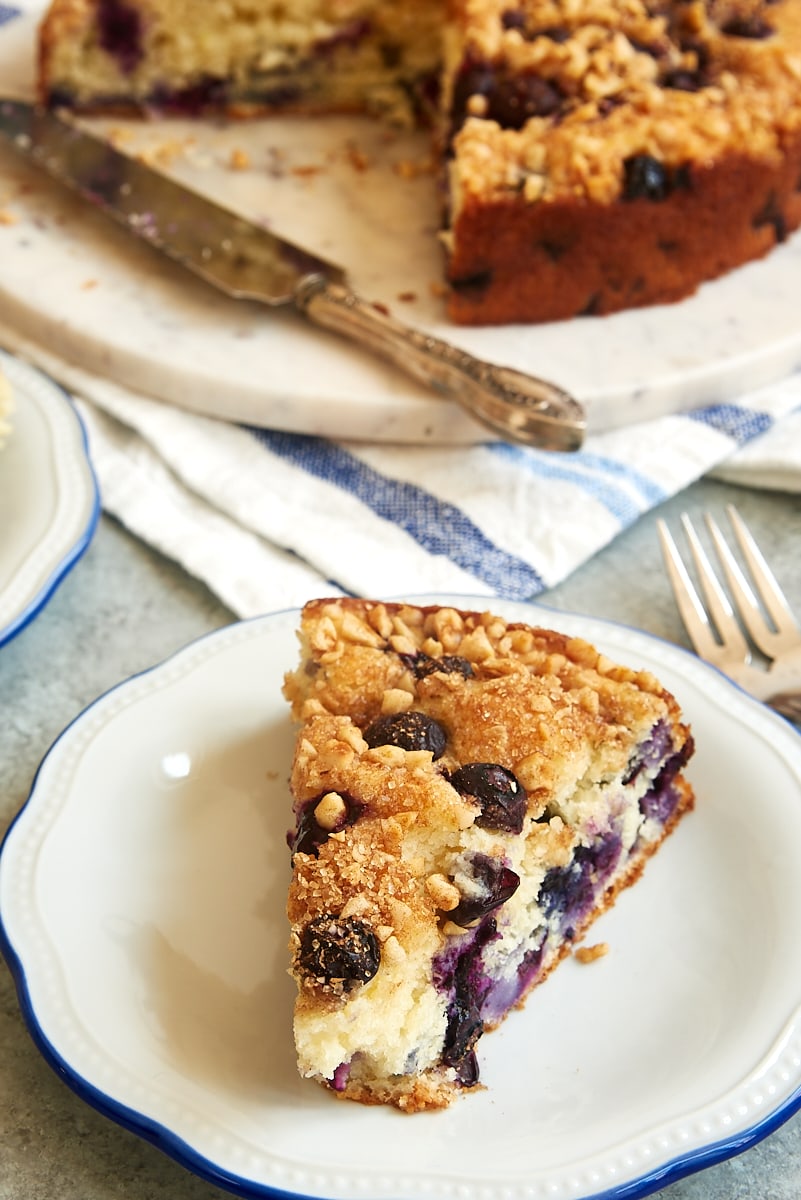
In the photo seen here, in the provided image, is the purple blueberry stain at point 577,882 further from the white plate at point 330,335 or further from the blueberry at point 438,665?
the white plate at point 330,335

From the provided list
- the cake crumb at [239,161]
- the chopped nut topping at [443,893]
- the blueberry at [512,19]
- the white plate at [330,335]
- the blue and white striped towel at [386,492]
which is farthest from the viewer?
the cake crumb at [239,161]

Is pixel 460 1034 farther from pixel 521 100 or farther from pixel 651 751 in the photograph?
pixel 521 100

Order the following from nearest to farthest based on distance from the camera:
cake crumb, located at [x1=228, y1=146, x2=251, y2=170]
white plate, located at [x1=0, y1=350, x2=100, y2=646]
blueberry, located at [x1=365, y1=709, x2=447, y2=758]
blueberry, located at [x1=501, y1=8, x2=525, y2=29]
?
blueberry, located at [x1=365, y1=709, x2=447, y2=758]
white plate, located at [x1=0, y1=350, x2=100, y2=646]
blueberry, located at [x1=501, y1=8, x2=525, y2=29]
cake crumb, located at [x1=228, y1=146, x2=251, y2=170]

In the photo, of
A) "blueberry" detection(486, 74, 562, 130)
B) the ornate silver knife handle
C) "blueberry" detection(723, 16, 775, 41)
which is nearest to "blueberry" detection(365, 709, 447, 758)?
the ornate silver knife handle

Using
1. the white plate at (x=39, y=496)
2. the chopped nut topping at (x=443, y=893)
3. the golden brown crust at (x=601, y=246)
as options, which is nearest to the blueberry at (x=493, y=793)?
the chopped nut topping at (x=443, y=893)

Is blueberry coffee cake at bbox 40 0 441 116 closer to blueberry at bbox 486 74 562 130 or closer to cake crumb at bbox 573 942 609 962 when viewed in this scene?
blueberry at bbox 486 74 562 130

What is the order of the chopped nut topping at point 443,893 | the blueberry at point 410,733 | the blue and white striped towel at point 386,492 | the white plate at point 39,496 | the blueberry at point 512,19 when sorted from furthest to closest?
the blueberry at point 512,19 < the blue and white striped towel at point 386,492 < the white plate at point 39,496 < the blueberry at point 410,733 < the chopped nut topping at point 443,893

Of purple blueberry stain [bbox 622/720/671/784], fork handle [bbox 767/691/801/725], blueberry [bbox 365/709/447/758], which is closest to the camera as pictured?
blueberry [bbox 365/709/447/758]

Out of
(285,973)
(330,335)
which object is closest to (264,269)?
(330,335)

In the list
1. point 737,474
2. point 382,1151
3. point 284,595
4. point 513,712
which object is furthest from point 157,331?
point 382,1151
